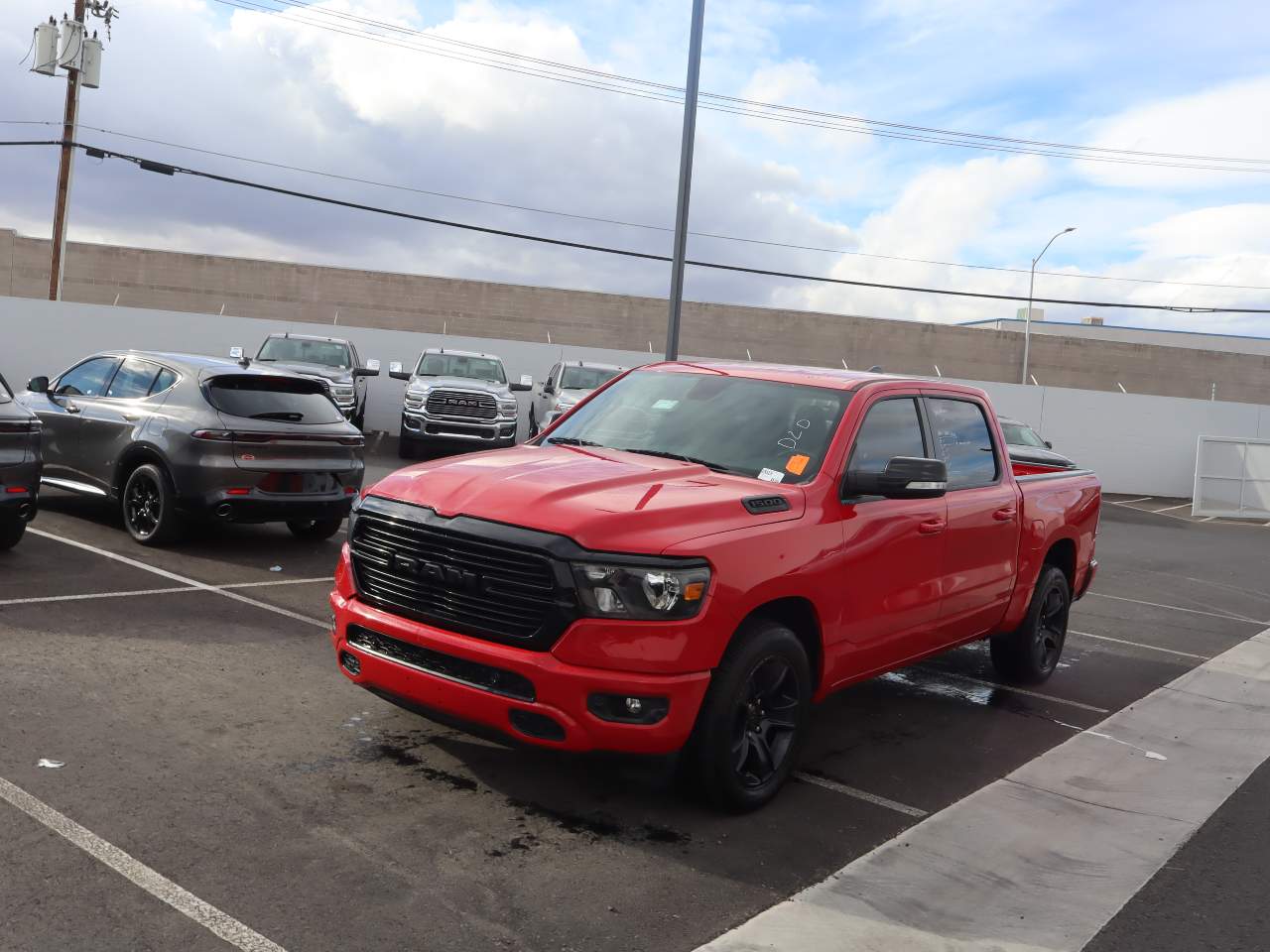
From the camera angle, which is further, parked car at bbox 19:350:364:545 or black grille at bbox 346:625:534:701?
parked car at bbox 19:350:364:545

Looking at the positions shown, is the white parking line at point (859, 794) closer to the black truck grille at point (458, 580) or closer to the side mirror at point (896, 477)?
the side mirror at point (896, 477)

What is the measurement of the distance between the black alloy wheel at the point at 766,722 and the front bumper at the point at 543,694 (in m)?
0.37

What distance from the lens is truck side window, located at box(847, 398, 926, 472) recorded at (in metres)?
5.45

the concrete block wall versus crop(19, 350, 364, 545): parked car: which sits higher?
the concrete block wall

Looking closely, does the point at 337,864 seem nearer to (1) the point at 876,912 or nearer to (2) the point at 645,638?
(2) the point at 645,638

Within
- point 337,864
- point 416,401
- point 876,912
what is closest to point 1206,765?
point 876,912

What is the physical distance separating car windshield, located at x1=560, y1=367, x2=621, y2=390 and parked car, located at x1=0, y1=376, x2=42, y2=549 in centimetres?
1368

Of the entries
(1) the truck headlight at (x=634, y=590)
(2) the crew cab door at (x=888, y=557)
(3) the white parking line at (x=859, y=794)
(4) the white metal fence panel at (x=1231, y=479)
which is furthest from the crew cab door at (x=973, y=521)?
(4) the white metal fence panel at (x=1231, y=479)

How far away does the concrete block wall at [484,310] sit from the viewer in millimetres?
48562

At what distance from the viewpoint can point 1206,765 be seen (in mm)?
6047

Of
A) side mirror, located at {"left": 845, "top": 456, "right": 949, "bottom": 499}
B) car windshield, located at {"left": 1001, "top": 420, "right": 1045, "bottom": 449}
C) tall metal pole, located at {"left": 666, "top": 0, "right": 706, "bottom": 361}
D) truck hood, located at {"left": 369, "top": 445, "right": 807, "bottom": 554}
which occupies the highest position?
tall metal pole, located at {"left": 666, "top": 0, "right": 706, "bottom": 361}

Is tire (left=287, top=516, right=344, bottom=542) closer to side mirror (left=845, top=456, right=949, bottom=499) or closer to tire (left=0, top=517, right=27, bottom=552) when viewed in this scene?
tire (left=0, top=517, right=27, bottom=552)

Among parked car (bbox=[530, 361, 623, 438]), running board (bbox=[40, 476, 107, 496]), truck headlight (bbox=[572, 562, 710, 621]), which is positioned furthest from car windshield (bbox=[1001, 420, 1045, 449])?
truck headlight (bbox=[572, 562, 710, 621])

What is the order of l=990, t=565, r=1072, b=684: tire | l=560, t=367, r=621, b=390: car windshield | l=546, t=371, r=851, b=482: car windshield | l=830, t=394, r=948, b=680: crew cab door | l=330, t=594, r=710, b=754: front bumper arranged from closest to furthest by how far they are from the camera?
1. l=330, t=594, r=710, b=754: front bumper
2. l=830, t=394, r=948, b=680: crew cab door
3. l=546, t=371, r=851, b=482: car windshield
4. l=990, t=565, r=1072, b=684: tire
5. l=560, t=367, r=621, b=390: car windshield
